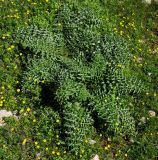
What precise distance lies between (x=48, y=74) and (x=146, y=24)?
3.77 metres

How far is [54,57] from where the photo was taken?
29.1 ft

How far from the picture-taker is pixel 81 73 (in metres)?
8.17

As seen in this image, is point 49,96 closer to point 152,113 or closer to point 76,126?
point 76,126

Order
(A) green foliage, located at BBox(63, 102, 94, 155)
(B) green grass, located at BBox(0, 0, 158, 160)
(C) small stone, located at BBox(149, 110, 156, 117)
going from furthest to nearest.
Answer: (C) small stone, located at BBox(149, 110, 156, 117) < (B) green grass, located at BBox(0, 0, 158, 160) < (A) green foliage, located at BBox(63, 102, 94, 155)

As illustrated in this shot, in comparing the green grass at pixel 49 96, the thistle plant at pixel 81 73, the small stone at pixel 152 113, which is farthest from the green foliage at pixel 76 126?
the small stone at pixel 152 113

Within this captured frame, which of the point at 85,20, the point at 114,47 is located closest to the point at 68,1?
the point at 85,20

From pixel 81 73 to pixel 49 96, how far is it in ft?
3.05

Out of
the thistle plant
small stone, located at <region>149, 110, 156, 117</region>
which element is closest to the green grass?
small stone, located at <region>149, 110, 156, 117</region>

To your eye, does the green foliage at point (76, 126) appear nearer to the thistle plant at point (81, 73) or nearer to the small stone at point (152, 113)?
the thistle plant at point (81, 73)

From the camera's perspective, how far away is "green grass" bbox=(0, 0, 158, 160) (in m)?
7.76

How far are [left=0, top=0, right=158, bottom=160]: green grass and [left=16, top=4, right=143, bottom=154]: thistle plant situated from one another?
Answer: 202mm

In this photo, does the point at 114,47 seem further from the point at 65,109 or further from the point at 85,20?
the point at 65,109

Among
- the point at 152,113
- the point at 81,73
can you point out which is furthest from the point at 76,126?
the point at 152,113

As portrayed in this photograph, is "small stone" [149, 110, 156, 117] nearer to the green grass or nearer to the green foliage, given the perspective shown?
the green grass
